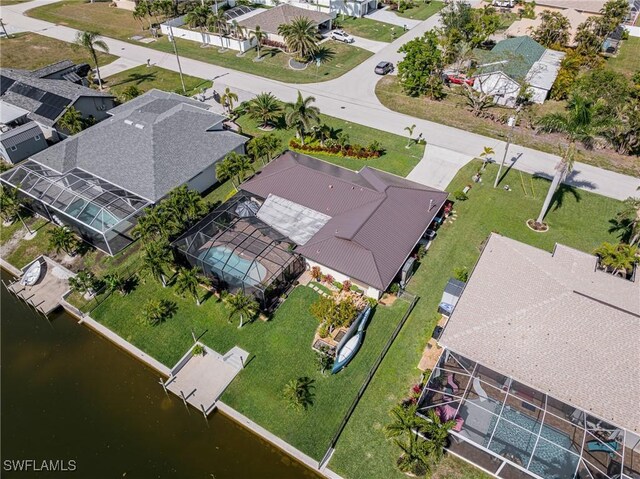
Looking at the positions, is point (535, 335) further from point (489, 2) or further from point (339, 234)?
point (489, 2)

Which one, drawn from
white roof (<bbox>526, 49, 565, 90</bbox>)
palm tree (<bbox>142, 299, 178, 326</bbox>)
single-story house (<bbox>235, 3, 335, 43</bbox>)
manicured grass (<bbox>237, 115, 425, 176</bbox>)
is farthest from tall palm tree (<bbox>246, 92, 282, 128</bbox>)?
white roof (<bbox>526, 49, 565, 90</bbox>)

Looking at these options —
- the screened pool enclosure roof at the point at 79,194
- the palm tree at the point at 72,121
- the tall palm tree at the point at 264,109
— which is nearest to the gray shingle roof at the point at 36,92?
the palm tree at the point at 72,121

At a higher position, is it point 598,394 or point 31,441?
point 598,394

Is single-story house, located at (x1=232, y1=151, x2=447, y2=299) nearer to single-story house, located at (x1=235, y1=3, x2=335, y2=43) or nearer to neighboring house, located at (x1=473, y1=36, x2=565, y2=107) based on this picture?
neighboring house, located at (x1=473, y1=36, x2=565, y2=107)

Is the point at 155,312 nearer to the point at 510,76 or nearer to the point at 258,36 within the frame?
the point at 510,76

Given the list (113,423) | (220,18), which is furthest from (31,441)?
(220,18)

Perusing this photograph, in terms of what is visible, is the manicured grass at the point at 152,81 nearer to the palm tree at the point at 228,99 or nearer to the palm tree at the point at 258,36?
the palm tree at the point at 228,99
